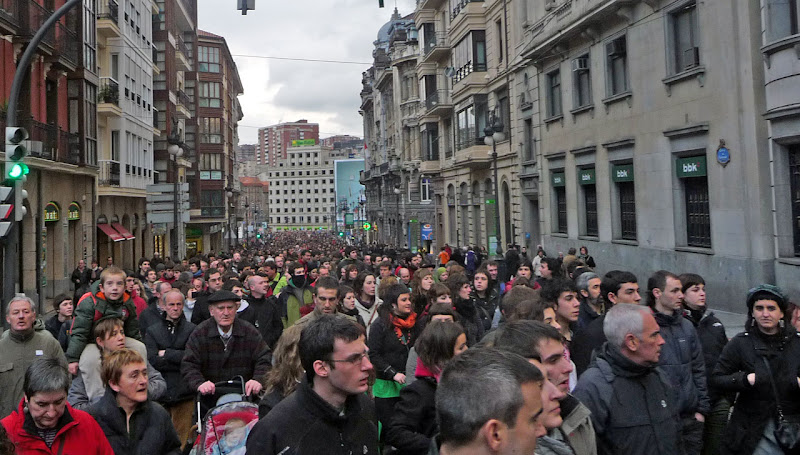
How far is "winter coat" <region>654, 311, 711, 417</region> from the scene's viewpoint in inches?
222

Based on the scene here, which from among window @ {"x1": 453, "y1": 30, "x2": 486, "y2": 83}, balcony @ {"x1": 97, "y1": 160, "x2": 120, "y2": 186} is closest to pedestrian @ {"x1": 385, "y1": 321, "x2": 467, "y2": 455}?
balcony @ {"x1": 97, "y1": 160, "x2": 120, "y2": 186}

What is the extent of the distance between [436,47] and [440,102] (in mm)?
3209

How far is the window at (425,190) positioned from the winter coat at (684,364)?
5395cm

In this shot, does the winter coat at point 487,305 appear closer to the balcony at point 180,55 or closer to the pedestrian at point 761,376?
the pedestrian at point 761,376

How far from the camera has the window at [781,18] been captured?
1553cm

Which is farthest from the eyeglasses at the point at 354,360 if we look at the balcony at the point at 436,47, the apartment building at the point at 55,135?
the balcony at the point at 436,47

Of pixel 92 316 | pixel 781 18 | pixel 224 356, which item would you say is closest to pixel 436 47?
pixel 781 18

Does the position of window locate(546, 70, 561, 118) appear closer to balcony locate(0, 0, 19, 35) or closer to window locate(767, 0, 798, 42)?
window locate(767, 0, 798, 42)

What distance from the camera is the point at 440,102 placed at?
143 feet

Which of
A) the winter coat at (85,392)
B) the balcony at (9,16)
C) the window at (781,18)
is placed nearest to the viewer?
the winter coat at (85,392)

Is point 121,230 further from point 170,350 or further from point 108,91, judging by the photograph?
point 170,350

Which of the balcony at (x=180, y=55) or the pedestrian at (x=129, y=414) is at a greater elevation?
the balcony at (x=180, y=55)

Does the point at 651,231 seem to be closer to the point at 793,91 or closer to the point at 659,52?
the point at 659,52

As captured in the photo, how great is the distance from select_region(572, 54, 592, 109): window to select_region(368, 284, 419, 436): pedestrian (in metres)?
19.2
